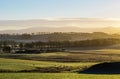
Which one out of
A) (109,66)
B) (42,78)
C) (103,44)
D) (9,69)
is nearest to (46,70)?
(9,69)

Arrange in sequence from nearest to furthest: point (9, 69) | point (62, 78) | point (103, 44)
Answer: point (62, 78) → point (9, 69) → point (103, 44)

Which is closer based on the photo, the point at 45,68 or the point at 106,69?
the point at 106,69

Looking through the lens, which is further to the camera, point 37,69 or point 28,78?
point 37,69

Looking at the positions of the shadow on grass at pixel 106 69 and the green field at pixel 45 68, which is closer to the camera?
the green field at pixel 45 68

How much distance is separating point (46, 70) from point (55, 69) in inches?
75.4

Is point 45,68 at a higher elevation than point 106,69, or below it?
higher

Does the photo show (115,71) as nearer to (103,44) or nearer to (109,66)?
(109,66)

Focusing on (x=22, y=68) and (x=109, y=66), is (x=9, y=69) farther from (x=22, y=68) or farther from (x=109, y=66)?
(x=109, y=66)

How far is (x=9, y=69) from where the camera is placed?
52531mm

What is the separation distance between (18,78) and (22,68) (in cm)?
1983

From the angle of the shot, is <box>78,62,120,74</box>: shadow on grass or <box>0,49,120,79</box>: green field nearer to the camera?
<box>0,49,120,79</box>: green field

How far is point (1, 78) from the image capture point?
35188 millimetres

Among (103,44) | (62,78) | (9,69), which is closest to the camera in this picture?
(62,78)

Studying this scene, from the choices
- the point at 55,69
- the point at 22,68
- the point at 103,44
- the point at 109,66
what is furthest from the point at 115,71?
the point at 103,44
